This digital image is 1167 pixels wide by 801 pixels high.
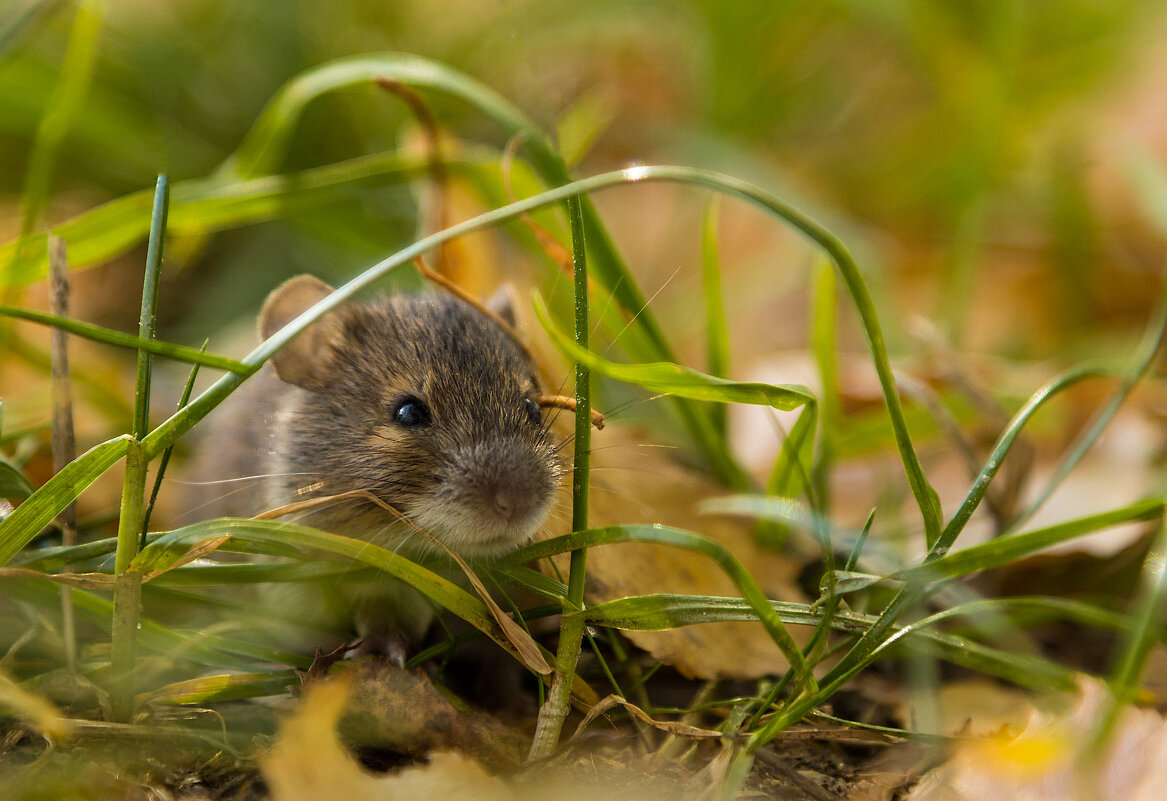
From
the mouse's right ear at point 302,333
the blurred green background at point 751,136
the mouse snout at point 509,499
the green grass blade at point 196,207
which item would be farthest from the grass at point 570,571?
the blurred green background at point 751,136

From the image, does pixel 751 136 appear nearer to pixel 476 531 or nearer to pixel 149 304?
pixel 476 531

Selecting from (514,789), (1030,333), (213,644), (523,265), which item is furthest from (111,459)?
(1030,333)

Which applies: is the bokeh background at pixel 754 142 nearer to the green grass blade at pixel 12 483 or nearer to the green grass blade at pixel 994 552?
the green grass blade at pixel 12 483

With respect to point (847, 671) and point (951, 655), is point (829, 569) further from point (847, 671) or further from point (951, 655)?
point (951, 655)

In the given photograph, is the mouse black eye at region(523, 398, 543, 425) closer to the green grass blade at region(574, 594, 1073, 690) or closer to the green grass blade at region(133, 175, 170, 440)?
the green grass blade at region(574, 594, 1073, 690)

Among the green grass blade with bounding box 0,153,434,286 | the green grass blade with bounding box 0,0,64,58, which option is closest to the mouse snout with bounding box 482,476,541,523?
the green grass blade with bounding box 0,153,434,286

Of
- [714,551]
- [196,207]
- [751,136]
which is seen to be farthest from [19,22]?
[751,136]
